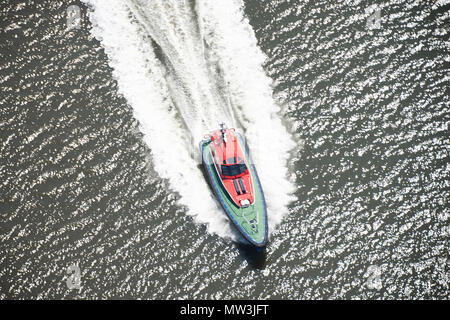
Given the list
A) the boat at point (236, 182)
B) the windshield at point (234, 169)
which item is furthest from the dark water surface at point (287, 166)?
the windshield at point (234, 169)

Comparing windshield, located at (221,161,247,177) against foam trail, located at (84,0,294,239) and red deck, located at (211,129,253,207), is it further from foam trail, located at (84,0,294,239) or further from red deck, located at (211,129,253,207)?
foam trail, located at (84,0,294,239)

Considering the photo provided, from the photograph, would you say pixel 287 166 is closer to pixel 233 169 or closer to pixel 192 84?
pixel 233 169

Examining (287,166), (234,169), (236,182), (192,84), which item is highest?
(192,84)

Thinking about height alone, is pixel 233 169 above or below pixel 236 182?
above

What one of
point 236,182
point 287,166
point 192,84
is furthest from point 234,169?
point 192,84

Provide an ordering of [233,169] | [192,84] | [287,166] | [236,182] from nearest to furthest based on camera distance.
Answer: [236,182] < [233,169] < [287,166] < [192,84]
